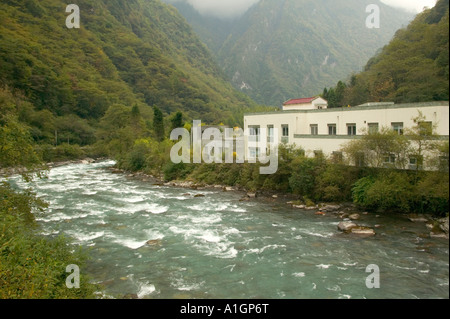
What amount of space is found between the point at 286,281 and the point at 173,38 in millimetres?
185006

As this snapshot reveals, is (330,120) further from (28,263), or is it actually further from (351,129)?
(28,263)

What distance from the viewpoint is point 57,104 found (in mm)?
63000

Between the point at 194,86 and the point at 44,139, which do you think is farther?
the point at 194,86

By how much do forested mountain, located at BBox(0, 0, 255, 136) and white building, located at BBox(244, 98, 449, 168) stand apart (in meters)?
39.4

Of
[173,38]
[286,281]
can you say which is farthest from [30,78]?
[173,38]

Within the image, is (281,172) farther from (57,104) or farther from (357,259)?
(57,104)

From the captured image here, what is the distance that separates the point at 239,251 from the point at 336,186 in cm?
938

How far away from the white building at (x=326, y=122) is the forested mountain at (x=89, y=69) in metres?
39.4

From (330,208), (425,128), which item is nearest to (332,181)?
(330,208)

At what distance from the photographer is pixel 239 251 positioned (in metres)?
13.0

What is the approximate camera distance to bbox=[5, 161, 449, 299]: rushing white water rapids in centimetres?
962

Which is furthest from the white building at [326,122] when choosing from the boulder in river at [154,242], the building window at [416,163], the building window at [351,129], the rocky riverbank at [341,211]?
the boulder in river at [154,242]

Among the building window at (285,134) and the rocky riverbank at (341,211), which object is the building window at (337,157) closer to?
the rocky riverbank at (341,211)

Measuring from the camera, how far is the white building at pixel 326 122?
18.4 meters
